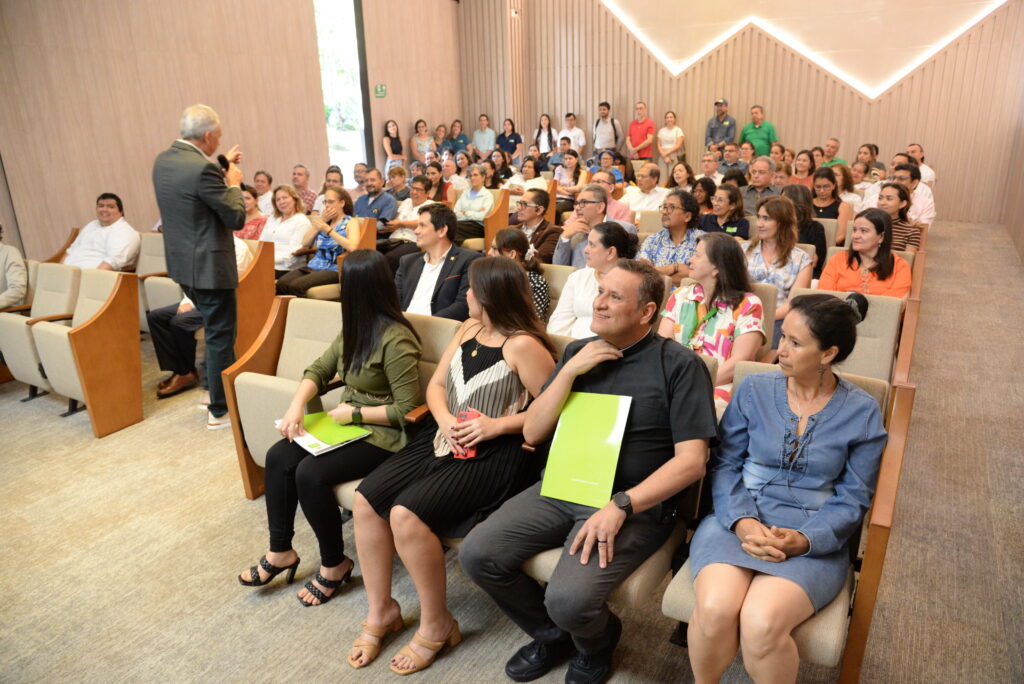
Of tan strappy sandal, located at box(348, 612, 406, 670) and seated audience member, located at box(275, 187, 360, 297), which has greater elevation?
seated audience member, located at box(275, 187, 360, 297)

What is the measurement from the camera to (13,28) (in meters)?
5.94

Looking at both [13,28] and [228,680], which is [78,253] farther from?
[228,680]

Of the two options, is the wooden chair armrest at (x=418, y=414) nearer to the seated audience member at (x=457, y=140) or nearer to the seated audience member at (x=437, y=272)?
the seated audience member at (x=437, y=272)

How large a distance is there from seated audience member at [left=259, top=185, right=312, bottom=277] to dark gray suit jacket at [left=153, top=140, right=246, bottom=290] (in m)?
1.63

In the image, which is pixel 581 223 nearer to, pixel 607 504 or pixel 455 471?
pixel 455 471

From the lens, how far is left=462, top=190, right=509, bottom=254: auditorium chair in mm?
6004

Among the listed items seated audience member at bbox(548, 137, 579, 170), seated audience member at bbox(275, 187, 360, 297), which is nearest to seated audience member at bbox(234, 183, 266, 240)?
seated audience member at bbox(275, 187, 360, 297)

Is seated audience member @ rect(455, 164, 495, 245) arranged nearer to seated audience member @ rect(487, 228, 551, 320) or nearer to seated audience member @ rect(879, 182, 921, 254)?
seated audience member @ rect(487, 228, 551, 320)

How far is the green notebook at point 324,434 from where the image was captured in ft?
7.50

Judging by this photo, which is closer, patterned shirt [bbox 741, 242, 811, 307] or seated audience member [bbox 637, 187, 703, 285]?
patterned shirt [bbox 741, 242, 811, 307]

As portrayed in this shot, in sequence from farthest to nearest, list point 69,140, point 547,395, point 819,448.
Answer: point 69,140 < point 547,395 < point 819,448

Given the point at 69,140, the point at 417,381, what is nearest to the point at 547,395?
the point at 417,381

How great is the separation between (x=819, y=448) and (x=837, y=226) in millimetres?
3407

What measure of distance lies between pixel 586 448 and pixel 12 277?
4.33 meters
